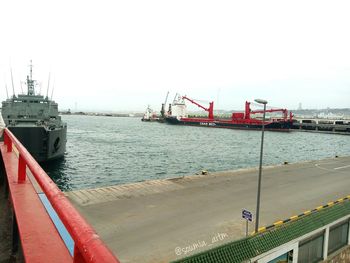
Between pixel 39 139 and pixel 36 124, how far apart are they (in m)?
2.42

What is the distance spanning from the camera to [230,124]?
131750 mm

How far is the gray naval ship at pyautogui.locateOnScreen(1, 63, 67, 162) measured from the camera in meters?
31.5

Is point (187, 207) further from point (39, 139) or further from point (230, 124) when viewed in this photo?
point (230, 124)

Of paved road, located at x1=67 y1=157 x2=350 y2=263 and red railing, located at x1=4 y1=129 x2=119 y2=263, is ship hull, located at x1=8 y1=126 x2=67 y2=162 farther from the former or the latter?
red railing, located at x1=4 y1=129 x2=119 y2=263

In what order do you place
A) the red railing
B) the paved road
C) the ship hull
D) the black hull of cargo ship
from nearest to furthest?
the red railing
the paved road
the ship hull
the black hull of cargo ship

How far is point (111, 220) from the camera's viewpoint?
13258 millimetres

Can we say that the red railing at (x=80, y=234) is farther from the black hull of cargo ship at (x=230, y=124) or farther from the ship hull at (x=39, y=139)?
the black hull of cargo ship at (x=230, y=124)

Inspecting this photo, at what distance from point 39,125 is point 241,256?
29794 mm

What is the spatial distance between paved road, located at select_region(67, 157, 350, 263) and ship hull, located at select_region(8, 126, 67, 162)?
17319 mm

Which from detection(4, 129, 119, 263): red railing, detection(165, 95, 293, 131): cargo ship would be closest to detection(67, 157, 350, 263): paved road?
detection(4, 129, 119, 263): red railing

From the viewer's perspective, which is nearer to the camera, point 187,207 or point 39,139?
point 187,207

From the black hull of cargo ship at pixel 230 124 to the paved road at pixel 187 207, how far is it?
100 meters

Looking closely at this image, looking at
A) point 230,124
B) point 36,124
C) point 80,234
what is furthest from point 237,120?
point 80,234

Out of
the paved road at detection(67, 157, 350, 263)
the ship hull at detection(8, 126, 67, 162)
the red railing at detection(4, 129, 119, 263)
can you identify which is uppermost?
the red railing at detection(4, 129, 119, 263)
